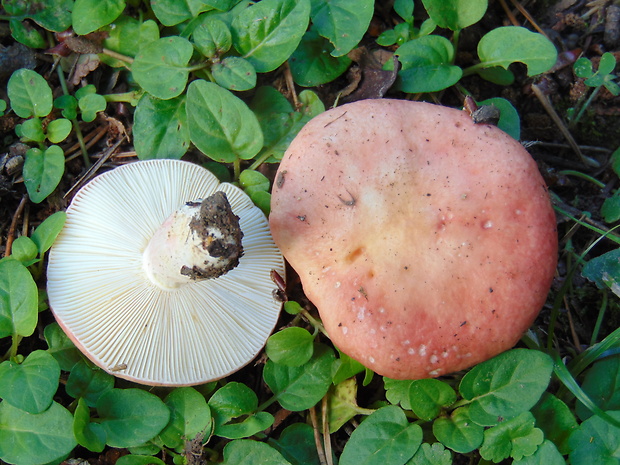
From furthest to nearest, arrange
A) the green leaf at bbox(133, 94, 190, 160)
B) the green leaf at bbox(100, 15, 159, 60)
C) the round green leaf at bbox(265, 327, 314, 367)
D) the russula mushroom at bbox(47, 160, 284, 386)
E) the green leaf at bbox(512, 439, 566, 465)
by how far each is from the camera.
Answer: the green leaf at bbox(100, 15, 159, 60) < the green leaf at bbox(133, 94, 190, 160) < the round green leaf at bbox(265, 327, 314, 367) < the russula mushroom at bbox(47, 160, 284, 386) < the green leaf at bbox(512, 439, 566, 465)

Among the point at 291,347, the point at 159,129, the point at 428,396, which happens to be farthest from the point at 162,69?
the point at 428,396

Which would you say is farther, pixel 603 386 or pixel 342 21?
pixel 342 21

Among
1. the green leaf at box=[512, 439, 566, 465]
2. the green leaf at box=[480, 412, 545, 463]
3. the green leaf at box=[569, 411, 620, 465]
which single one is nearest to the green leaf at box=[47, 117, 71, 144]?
the green leaf at box=[480, 412, 545, 463]

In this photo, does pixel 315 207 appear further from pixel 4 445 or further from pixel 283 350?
pixel 4 445

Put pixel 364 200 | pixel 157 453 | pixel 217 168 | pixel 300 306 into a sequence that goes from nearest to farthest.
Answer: pixel 364 200 → pixel 157 453 → pixel 300 306 → pixel 217 168

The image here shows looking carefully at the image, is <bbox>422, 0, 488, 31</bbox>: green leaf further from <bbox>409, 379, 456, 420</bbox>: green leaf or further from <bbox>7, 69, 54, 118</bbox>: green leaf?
<bbox>7, 69, 54, 118</bbox>: green leaf

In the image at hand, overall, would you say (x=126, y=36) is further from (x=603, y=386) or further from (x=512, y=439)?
(x=603, y=386)

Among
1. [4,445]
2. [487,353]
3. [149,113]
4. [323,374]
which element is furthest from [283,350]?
[149,113]
